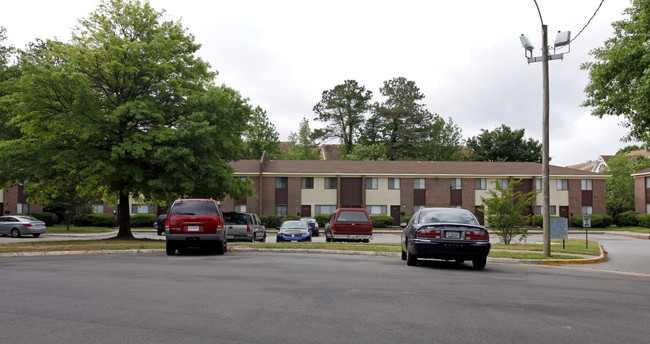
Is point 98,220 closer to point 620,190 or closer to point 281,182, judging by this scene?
point 281,182

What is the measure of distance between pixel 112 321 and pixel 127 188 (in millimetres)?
20031

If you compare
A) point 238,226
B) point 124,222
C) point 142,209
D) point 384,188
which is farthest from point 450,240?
point 142,209

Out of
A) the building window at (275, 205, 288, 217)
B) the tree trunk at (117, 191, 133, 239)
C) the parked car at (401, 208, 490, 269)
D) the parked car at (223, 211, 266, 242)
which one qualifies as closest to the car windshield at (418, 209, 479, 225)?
the parked car at (401, 208, 490, 269)

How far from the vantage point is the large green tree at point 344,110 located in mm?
80812

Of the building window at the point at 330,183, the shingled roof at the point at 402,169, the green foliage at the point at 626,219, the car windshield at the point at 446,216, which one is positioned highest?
the shingled roof at the point at 402,169

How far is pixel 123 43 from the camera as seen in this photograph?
77.9 ft

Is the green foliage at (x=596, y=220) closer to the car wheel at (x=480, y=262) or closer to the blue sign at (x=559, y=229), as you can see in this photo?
the blue sign at (x=559, y=229)

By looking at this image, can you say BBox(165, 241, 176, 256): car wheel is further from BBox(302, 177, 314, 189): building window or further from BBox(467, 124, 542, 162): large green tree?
BBox(467, 124, 542, 162): large green tree

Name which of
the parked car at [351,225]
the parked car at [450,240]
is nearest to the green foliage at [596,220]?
the parked car at [351,225]

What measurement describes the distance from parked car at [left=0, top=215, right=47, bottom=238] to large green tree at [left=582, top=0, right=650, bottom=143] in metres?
31.1

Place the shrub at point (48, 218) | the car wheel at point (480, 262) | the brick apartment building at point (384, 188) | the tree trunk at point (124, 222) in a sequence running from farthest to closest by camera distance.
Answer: the brick apartment building at point (384, 188)
the shrub at point (48, 218)
the tree trunk at point (124, 222)
the car wheel at point (480, 262)

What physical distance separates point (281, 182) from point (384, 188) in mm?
10393

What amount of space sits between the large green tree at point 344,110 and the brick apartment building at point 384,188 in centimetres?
2737

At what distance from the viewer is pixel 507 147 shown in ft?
251
